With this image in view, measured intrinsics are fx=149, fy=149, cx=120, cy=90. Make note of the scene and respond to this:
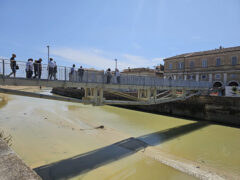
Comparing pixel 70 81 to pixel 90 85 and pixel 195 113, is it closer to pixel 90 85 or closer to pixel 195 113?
pixel 90 85

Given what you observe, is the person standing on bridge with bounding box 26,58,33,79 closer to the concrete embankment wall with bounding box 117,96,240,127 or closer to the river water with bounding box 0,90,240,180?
the river water with bounding box 0,90,240,180

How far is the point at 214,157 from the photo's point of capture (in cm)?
812

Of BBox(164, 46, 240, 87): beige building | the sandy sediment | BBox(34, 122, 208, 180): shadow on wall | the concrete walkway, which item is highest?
BBox(164, 46, 240, 87): beige building

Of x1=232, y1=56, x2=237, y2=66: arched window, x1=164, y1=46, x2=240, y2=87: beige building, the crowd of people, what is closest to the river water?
the crowd of people

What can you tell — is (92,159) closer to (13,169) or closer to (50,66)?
(50,66)

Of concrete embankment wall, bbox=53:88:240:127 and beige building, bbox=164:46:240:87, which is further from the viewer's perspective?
beige building, bbox=164:46:240:87

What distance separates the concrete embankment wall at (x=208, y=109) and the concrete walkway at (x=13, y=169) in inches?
703

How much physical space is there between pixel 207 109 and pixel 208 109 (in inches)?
3.9

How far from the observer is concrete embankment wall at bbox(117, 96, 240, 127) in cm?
1505

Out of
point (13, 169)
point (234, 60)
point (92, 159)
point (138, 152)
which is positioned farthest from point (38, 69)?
point (234, 60)

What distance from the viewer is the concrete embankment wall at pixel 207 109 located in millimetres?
15062

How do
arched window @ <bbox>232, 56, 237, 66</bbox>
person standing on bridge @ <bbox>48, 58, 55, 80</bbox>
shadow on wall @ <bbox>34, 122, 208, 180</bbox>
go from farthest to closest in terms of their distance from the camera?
arched window @ <bbox>232, 56, 237, 66</bbox>
person standing on bridge @ <bbox>48, 58, 55, 80</bbox>
shadow on wall @ <bbox>34, 122, 208, 180</bbox>

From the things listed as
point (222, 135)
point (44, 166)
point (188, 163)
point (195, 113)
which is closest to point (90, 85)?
point (44, 166)

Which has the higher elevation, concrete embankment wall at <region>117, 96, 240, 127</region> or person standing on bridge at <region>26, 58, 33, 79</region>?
person standing on bridge at <region>26, 58, 33, 79</region>
